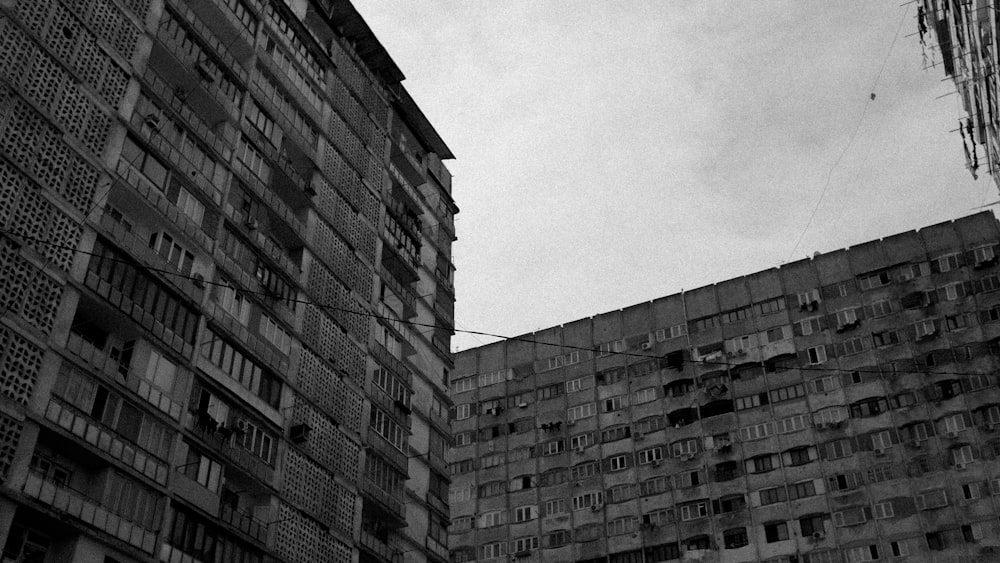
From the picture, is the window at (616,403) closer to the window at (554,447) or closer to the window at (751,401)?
the window at (554,447)

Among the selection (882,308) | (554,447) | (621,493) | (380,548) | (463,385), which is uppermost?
(463,385)

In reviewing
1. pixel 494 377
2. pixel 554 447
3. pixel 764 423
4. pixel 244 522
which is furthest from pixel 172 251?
pixel 494 377

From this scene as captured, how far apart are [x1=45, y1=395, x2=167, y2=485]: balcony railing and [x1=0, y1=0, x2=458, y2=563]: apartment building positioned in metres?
0.06

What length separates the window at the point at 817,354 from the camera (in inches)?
2464

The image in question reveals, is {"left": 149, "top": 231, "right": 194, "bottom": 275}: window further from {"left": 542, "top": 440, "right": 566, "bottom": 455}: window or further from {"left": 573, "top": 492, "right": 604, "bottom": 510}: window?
{"left": 542, "top": 440, "right": 566, "bottom": 455}: window

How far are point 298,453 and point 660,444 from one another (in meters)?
32.6

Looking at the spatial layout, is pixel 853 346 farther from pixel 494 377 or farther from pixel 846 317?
pixel 494 377

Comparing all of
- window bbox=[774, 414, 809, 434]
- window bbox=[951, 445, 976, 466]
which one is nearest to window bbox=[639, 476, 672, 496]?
window bbox=[774, 414, 809, 434]

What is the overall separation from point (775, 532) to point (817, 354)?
1083 cm

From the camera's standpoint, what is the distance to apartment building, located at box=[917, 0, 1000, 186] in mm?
34109

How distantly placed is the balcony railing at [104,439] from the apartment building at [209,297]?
Answer: 0.06m

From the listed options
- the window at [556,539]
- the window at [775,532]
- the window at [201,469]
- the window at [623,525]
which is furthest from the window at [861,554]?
the window at [201,469]

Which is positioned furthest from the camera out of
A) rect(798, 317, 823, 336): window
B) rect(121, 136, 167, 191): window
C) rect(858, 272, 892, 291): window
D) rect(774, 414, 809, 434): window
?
rect(798, 317, 823, 336): window

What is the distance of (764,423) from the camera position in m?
62.3
